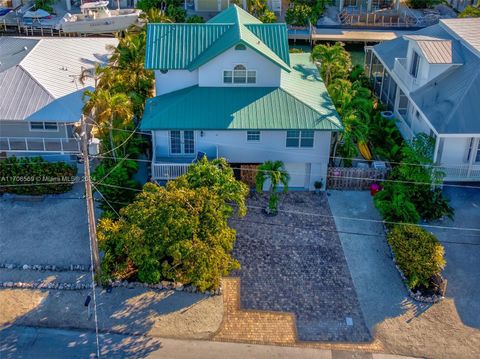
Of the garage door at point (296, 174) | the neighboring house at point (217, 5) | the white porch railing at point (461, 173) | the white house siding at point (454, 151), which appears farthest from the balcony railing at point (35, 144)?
the neighboring house at point (217, 5)

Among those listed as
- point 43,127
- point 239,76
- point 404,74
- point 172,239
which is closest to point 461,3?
point 404,74

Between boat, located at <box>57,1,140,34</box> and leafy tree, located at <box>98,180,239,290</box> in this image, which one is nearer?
leafy tree, located at <box>98,180,239,290</box>

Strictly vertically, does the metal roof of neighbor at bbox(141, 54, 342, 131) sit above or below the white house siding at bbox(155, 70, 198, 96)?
below

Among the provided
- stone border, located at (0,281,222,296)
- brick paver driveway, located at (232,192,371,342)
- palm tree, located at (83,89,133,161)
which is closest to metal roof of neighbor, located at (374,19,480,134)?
brick paver driveway, located at (232,192,371,342)

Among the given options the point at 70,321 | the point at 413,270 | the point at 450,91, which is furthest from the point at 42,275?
the point at 450,91

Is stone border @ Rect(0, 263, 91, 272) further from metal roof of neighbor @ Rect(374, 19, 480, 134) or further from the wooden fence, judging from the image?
metal roof of neighbor @ Rect(374, 19, 480, 134)

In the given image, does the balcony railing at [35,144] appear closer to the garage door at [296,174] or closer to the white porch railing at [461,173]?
the garage door at [296,174]
